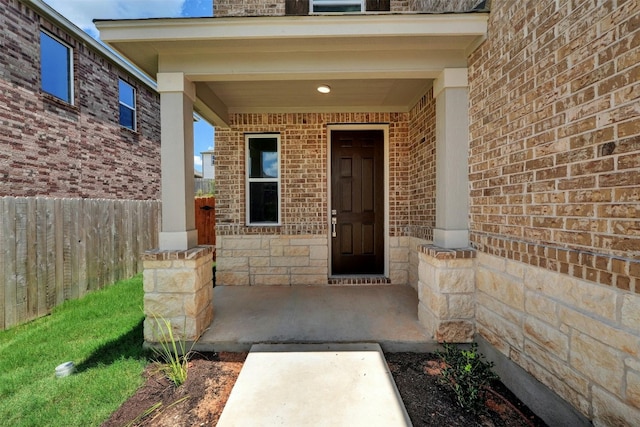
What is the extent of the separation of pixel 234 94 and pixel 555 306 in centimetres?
423

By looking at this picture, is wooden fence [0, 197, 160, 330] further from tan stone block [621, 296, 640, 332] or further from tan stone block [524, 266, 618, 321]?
tan stone block [621, 296, 640, 332]

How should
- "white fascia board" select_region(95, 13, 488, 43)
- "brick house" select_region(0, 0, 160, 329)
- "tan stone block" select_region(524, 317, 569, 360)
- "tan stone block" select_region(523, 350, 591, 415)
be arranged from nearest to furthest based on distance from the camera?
"tan stone block" select_region(523, 350, 591, 415) < "tan stone block" select_region(524, 317, 569, 360) < "white fascia board" select_region(95, 13, 488, 43) < "brick house" select_region(0, 0, 160, 329)

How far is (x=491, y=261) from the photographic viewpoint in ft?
8.38

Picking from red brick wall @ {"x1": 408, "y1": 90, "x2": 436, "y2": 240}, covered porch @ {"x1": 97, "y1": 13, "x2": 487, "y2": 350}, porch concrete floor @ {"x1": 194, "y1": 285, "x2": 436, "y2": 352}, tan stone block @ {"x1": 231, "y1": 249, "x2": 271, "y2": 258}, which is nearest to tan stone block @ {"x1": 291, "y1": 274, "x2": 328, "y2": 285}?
porch concrete floor @ {"x1": 194, "y1": 285, "x2": 436, "y2": 352}

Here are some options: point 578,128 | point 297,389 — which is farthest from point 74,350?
point 578,128

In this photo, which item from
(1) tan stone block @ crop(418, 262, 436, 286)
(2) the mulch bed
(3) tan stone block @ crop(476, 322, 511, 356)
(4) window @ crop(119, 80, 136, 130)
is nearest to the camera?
(2) the mulch bed

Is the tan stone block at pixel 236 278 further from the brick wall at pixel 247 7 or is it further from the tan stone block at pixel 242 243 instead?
the brick wall at pixel 247 7

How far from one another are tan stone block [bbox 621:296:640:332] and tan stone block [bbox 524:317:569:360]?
16.3 inches

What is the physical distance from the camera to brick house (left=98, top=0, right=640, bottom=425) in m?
1.58

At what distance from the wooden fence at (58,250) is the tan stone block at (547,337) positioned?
5510mm

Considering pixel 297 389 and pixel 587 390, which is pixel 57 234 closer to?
pixel 297 389

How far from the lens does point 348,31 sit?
266cm

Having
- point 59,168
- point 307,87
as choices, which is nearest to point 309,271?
point 307,87

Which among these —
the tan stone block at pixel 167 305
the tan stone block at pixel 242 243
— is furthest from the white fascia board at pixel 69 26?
the tan stone block at pixel 167 305
